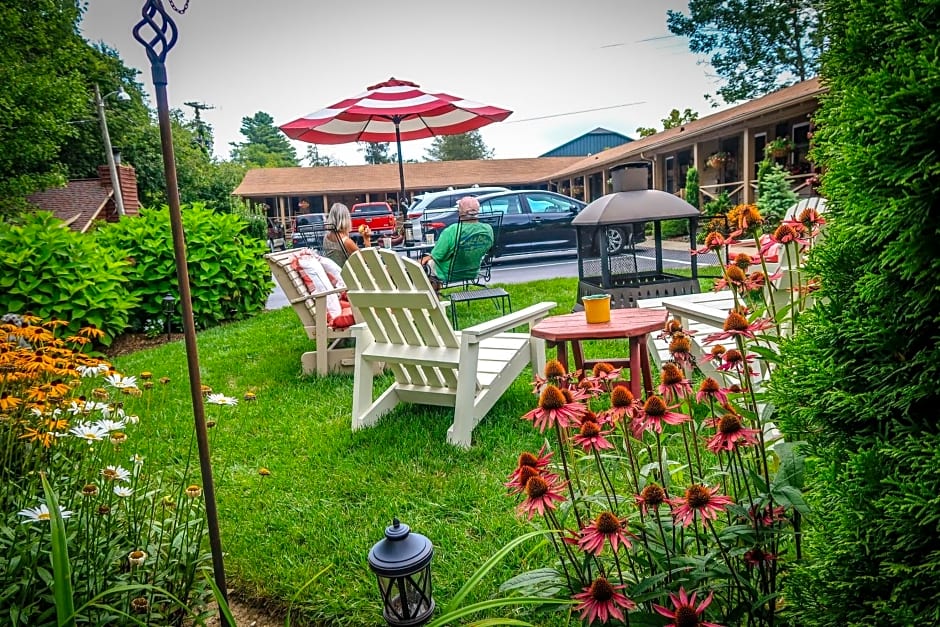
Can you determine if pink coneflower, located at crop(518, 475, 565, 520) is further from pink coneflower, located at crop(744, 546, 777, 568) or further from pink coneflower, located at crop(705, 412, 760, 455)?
pink coneflower, located at crop(744, 546, 777, 568)

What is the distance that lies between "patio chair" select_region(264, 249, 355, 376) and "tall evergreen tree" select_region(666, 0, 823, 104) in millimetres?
24169

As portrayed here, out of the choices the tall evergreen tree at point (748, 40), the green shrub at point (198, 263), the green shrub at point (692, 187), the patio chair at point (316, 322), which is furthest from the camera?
the tall evergreen tree at point (748, 40)

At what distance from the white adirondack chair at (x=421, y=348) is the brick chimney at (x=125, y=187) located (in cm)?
1465

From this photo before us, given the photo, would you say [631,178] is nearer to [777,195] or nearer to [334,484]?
[334,484]

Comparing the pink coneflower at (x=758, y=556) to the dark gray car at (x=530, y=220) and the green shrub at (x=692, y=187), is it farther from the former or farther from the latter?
the green shrub at (x=692, y=187)

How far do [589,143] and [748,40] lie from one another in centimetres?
1298

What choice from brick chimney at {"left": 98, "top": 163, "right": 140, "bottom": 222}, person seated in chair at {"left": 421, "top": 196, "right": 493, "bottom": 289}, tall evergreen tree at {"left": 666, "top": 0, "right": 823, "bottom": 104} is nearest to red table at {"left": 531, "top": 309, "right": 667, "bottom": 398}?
person seated in chair at {"left": 421, "top": 196, "right": 493, "bottom": 289}

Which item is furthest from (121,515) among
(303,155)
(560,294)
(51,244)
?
(303,155)

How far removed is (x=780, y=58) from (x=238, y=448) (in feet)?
87.7

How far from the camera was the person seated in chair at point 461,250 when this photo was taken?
6.03 meters

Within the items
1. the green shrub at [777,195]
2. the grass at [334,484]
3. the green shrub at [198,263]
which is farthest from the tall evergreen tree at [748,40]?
the grass at [334,484]

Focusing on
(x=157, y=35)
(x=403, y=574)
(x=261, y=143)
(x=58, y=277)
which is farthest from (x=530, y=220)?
(x=261, y=143)

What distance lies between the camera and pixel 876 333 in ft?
2.89

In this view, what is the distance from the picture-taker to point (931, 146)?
0.79 metres
